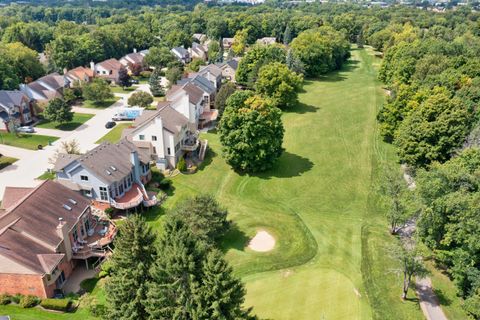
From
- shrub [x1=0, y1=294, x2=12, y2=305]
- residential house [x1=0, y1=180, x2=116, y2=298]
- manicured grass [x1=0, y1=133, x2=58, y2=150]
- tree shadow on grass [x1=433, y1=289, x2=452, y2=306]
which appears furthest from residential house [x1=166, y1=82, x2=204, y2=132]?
tree shadow on grass [x1=433, y1=289, x2=452, y2=306]

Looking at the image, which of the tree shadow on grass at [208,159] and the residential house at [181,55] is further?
the residential house at [181,55]

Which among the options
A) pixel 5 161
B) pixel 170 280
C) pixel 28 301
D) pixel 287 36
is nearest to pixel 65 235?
pixel 28 301

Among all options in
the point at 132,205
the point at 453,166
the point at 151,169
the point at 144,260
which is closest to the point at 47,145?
the point at 151,169

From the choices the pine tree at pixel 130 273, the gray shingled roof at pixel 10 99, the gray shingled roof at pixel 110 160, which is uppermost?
the pine tree at pixel 130 273

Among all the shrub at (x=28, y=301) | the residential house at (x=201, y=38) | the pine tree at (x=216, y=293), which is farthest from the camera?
the residential house at (x=201, y=38)

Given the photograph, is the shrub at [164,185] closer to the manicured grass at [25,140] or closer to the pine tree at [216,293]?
the manicured grass at [25,140]

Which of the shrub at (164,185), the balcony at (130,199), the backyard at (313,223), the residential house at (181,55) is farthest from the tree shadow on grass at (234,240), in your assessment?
the residential house at (181,55)

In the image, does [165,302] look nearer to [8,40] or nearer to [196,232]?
[196,232]
